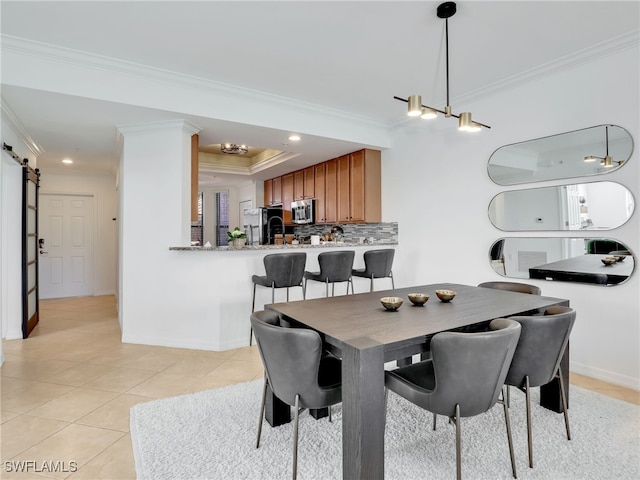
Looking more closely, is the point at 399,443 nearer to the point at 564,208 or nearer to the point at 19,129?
the point at 564,208

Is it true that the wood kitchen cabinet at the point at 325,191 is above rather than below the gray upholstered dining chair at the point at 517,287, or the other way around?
above

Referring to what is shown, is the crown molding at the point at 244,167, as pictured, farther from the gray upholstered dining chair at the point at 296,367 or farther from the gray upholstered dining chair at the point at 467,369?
the gray upholstered dining chair at the point at 467,369

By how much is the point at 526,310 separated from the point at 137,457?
228 cm

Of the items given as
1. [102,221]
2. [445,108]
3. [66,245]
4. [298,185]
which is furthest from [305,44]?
[66,245]

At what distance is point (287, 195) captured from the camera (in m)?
6.88

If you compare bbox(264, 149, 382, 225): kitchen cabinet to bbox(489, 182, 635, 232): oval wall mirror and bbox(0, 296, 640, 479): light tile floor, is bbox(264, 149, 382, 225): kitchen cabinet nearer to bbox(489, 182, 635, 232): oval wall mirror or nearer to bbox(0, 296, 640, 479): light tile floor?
bbox(489, 182, 635, 232): oval wall mirror

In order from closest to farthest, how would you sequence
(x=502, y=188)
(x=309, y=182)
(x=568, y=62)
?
(x=568, y=62), (x=502, y=188), (x=309, y=182)

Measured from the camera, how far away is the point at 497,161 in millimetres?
3568

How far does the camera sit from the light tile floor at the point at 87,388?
1.86 metres

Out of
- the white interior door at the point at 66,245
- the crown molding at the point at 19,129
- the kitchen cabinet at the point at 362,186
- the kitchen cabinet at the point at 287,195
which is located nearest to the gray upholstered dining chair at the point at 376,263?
the kitchen cabinet at the point at 362,186

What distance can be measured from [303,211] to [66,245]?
4.43 m

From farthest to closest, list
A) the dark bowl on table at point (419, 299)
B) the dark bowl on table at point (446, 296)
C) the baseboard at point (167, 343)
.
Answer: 1. the baseboard at point (167, 343)
2. the dark bowl on table at point (446, 296)
3. the dark bowl on table at point (419, 299)

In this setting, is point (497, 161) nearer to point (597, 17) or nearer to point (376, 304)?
point (597, 17)

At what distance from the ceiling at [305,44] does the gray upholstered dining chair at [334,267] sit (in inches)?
62.5
